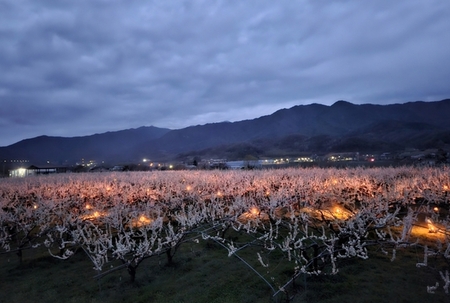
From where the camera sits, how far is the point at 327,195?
51.5ft

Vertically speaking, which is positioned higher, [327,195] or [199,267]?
[327,195]

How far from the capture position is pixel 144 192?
17938 mm

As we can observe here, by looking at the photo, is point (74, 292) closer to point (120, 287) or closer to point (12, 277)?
point (120, 287)

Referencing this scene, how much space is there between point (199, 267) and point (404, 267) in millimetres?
6740

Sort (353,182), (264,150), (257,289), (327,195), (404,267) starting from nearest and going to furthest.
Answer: (257,289) < (404,267) < (327,195) < (353,182) < (264,150)

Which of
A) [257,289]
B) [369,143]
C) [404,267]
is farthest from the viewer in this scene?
[369,143]

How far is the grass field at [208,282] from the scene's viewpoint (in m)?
7.89

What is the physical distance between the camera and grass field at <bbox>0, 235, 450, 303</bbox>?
25.9 ft

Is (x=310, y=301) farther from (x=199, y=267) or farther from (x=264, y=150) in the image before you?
(x=264, y=150)

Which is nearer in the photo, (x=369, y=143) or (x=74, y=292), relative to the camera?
(x=74, y=292)

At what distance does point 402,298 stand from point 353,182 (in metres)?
11.0

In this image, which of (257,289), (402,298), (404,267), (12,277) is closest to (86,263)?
(12,277)

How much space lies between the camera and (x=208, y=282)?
29.6ft

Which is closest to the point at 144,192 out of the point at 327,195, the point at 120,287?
the point at 120,287
